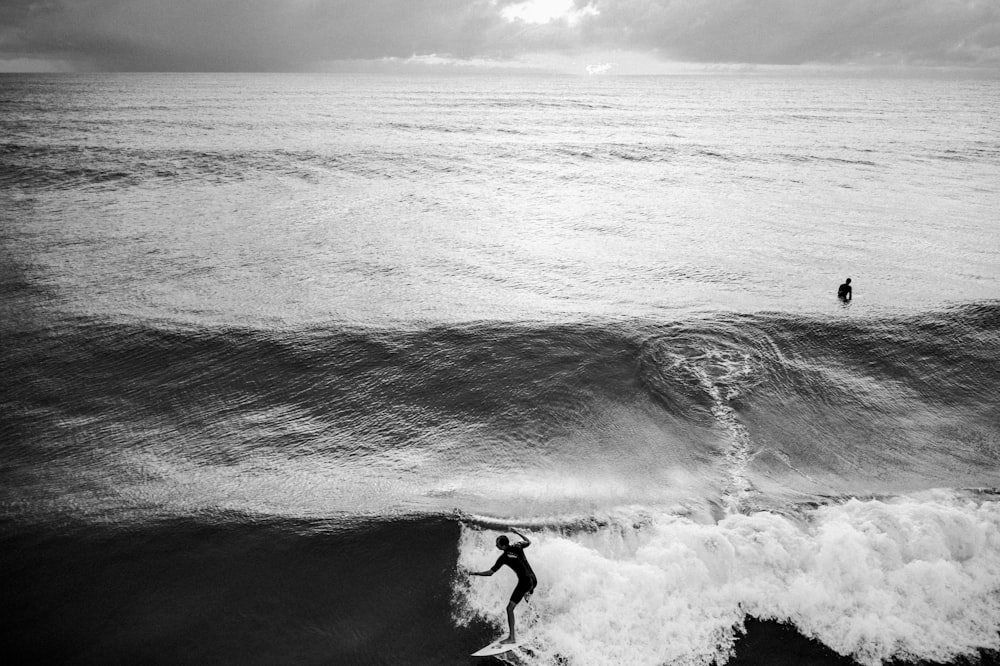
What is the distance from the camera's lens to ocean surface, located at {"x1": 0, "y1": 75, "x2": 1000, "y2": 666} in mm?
9062

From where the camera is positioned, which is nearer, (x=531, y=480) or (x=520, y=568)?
(x=520, y=568)

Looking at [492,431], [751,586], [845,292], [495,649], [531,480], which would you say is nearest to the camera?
[495,649]

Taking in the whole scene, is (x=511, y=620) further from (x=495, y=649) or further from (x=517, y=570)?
(x=517, y=570)

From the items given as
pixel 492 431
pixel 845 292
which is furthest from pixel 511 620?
pixel 845 292

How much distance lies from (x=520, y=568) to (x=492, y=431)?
5.72m

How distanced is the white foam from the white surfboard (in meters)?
0.38

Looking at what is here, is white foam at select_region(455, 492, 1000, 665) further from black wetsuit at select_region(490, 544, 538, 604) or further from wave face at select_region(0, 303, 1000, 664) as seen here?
black wetsuit at select_region(490, 544, 538, 604)

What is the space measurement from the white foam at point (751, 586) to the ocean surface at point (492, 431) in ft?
0.16

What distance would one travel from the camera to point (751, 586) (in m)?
9.34

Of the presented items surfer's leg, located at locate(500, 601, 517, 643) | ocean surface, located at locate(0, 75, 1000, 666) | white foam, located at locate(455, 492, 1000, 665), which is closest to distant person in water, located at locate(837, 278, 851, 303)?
ocean surface, located at locate(0, 75, 1000, 666)

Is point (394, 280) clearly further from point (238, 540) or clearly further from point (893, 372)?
point (893, 372)

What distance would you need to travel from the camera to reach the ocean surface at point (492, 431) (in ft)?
29.7

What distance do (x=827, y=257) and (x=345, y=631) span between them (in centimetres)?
2421

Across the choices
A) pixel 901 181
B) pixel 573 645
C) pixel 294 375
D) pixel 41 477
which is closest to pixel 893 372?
pixel 573 645
